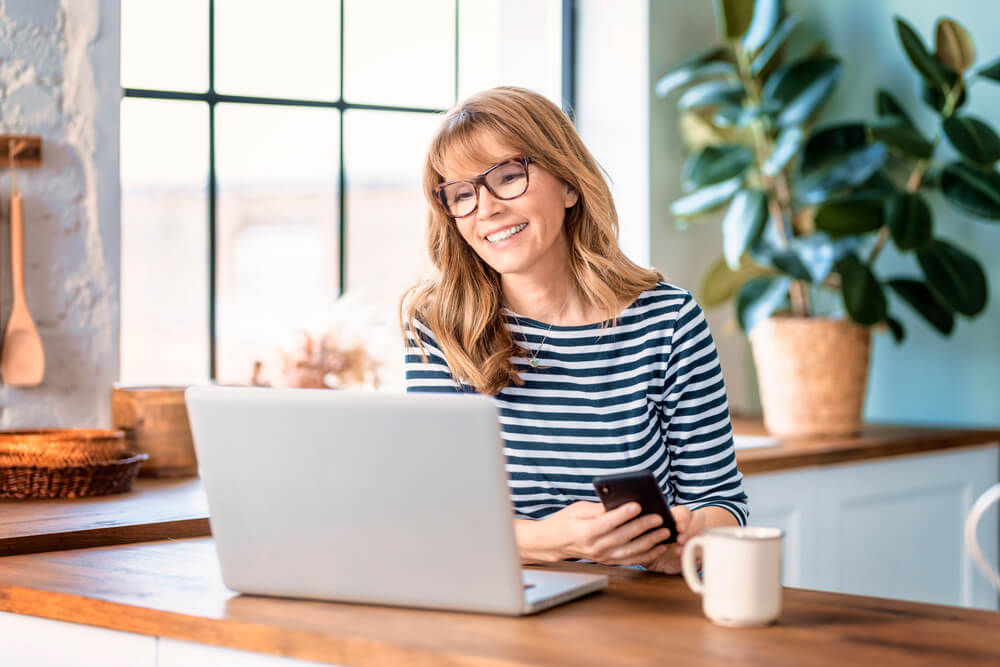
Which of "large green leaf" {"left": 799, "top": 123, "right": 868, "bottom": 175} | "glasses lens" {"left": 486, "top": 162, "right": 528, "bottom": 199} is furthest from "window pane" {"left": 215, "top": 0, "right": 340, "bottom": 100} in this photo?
"glasses lens" {"left": 486, "top": 162, "right": 528, "bottom": 199}

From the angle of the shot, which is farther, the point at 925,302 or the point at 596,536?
the point at 925,302

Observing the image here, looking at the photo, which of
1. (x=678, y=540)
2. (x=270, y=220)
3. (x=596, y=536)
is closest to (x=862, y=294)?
(x=270, y=220)

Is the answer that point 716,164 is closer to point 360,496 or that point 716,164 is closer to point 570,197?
point 570,197

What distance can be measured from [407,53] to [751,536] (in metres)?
2.23

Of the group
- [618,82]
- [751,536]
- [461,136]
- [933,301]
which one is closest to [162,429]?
[461,136]

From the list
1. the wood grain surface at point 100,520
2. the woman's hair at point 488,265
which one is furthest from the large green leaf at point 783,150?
the wood grain surface at point 100,520

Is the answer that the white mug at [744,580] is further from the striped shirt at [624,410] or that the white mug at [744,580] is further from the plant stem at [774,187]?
the plant stem at [774,187]

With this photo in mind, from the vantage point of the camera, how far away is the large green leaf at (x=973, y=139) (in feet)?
9.27

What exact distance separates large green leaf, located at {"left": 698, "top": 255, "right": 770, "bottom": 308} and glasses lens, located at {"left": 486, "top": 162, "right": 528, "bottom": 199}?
1.65 m

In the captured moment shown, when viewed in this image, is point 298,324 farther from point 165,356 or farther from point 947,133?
point 947,133

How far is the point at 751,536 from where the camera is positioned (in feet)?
3.74

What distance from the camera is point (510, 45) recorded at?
10.9 feet

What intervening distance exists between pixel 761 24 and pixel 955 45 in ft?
1.59

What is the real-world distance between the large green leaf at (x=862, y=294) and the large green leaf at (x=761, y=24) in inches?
25.2
